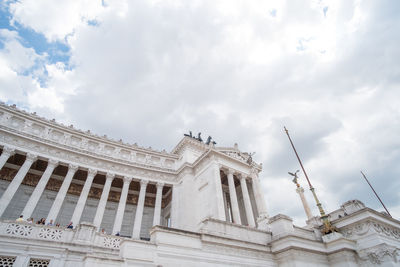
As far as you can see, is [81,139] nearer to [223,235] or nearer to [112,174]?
[112,174]

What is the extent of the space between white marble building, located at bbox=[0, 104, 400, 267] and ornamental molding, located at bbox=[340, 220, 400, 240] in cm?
6

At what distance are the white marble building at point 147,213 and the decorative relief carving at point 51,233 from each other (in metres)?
0.06

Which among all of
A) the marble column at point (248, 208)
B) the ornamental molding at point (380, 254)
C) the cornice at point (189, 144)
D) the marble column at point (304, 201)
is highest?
the cornice at point (189, 144)

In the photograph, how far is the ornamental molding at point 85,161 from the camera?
29614 millimetres

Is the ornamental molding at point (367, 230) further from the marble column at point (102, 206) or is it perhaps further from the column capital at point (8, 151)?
the column capital at point (8, 151)

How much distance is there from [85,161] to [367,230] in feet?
109

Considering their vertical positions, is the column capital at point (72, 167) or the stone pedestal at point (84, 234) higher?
the column capital at point (72, 167)

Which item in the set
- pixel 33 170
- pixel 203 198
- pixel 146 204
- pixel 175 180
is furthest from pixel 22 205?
pixel 203 198

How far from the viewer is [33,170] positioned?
34.2 metres

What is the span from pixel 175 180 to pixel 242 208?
37.9ft

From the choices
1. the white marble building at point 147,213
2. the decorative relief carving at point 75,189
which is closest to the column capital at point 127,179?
the white marble building at point 147,213

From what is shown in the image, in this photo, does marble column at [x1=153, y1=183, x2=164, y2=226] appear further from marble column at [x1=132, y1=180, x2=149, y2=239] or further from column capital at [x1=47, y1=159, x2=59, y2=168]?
column capital at [x1=47, y1=159, x2=59, y2=168]

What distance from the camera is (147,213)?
39.4 metres

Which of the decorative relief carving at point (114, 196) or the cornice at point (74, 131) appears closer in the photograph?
the cornice at point (74, 131)
